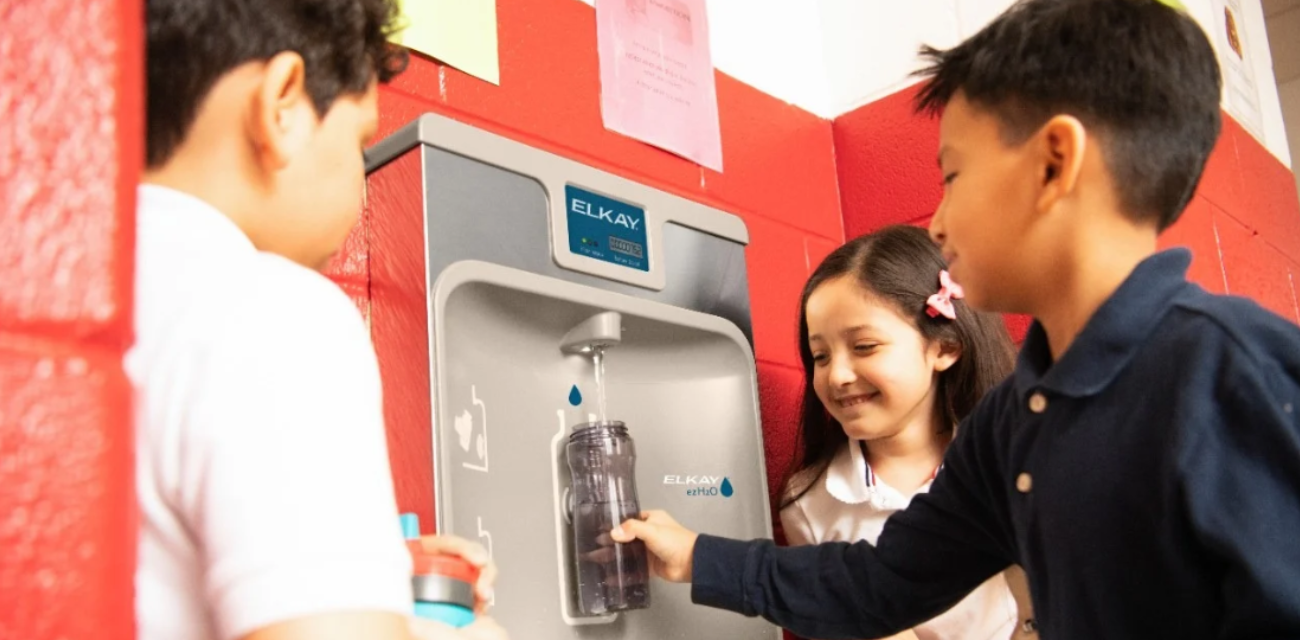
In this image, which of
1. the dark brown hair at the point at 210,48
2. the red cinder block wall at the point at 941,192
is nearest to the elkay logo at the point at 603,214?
the dark brown hair at the point at 210,48

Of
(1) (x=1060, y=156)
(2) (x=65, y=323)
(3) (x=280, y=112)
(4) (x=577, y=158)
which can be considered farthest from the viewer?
(4) (x=577, y=158)

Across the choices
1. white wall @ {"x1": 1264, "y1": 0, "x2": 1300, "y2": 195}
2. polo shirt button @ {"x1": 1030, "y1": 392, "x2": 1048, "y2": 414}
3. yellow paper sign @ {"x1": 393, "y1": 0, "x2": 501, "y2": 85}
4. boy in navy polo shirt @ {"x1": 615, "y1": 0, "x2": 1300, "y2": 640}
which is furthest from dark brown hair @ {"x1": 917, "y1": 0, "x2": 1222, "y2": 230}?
white wall @ {"x1": 1264, "y1": 0, "x2": 1300, "y2": 195}

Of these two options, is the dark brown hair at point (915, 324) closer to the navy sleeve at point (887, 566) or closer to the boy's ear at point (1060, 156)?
the navy sleeve at point (887, 566)

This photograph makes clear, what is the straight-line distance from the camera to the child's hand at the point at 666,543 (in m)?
1.09

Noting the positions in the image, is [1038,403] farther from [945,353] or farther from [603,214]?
[945,353]

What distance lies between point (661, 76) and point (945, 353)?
563 mm

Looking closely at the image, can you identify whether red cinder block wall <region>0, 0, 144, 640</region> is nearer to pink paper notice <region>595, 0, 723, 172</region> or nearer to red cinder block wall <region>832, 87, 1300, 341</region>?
pink paper notice <region>595, 0, 723, 172</region>

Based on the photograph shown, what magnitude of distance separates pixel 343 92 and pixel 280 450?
255 mm

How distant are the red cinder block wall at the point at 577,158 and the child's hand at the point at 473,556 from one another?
21 centimetres

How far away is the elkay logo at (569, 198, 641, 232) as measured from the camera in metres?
1.11

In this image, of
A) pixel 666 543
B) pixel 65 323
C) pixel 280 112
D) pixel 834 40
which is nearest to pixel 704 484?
pixel 666 543

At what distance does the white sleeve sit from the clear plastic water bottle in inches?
23.5

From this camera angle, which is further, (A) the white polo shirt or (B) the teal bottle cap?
(B) the teal bottle cap

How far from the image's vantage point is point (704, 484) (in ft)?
4.00
